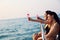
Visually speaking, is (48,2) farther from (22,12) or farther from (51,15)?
(51,15)

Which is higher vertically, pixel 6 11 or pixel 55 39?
pixel 6 11

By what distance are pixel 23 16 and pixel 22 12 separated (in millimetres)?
95

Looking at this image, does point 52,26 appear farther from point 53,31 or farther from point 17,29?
point 17,29

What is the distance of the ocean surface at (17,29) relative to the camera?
369 cm

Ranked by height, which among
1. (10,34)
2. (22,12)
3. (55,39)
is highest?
(22,12)

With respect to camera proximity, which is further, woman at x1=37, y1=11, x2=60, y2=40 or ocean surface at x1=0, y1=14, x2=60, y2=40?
ocean surface at x1=0, y1=14, x2=60, y2=40

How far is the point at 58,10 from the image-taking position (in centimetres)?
350

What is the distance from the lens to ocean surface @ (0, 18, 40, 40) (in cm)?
369

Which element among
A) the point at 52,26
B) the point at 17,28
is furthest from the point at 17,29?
the point at 52,26

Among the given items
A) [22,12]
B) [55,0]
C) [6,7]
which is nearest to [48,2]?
[55,0]

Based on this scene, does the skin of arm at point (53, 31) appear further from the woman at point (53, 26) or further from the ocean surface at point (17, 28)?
the ocean surface at point (17, 28)

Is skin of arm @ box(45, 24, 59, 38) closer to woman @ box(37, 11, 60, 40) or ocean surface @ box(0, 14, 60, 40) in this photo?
woman @ box(37, 11, 60, 40)

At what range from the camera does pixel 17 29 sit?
12.4 ft

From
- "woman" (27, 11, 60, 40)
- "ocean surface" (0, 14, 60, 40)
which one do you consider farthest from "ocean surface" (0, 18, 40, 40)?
"woman" (27, 11, 60, 40)
